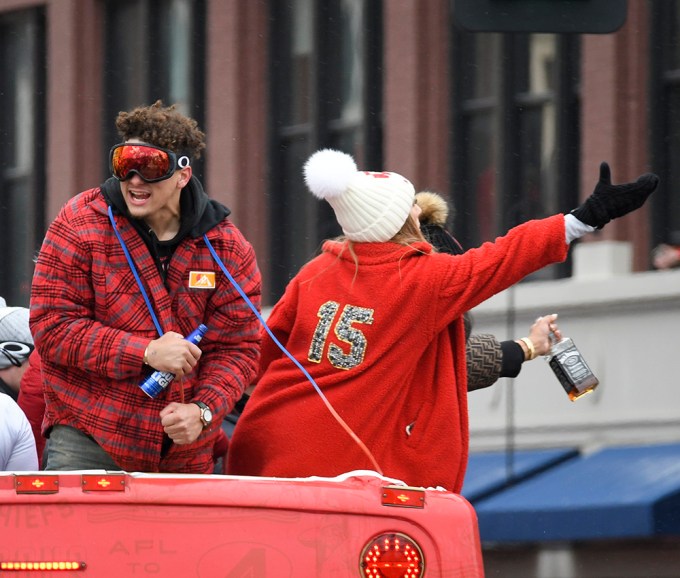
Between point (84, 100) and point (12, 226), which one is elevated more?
point (84, 100)

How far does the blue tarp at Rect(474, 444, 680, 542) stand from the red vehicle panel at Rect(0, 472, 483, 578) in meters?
9.12

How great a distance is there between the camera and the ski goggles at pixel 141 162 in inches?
232

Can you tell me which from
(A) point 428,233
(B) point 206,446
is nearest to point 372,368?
(B) point 206,446

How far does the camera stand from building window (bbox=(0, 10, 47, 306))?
22.3m

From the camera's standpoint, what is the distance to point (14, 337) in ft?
24.0

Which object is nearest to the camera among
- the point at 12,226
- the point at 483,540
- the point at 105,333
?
the point at 105,333

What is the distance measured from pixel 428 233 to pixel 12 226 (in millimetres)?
16485

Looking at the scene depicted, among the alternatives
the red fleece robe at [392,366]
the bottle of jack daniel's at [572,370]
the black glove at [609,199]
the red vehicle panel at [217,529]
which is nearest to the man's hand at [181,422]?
the red fleece robe at [392,366]

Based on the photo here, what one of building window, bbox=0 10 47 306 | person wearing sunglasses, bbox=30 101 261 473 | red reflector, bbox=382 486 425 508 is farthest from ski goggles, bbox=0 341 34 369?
building window, bbox=0 10 47 306

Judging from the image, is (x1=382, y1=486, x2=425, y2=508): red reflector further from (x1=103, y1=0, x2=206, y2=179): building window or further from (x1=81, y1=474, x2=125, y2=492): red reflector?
(x1=103, y1=0, x2=206, y2=179): building window

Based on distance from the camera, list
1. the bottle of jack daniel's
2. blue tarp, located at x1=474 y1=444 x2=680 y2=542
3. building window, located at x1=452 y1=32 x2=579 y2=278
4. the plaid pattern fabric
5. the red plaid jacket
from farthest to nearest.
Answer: building window, located at x1=452 y1=32 x2=579 y2=278 < blue tarp, located at x1=474 y1=444 x2=680 y2=542 < the plaid pattern fabric < the bottle of jack daniel's < the red plaid jacket

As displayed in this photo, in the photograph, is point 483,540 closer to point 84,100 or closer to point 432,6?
point 432,6

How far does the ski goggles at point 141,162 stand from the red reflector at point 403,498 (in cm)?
134

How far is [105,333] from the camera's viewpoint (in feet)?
18.9
